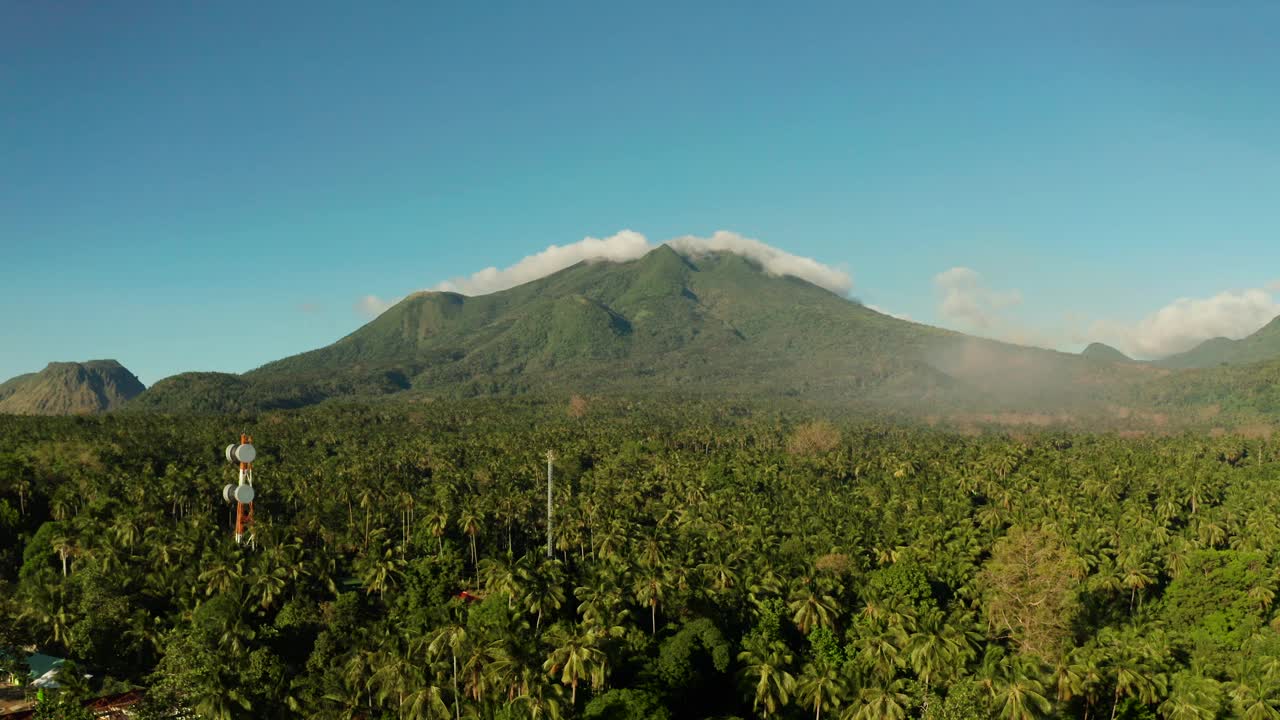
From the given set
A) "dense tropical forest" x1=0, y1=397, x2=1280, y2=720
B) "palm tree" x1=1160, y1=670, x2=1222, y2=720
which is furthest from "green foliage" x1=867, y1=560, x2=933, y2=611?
"palm tree" x1=1160, y1=670, x2=1222, y2=720

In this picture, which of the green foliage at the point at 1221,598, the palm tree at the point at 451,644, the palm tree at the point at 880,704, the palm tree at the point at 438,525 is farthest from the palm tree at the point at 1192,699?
the palm tree at the point at 438,525

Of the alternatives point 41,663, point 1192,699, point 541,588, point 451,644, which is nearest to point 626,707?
point 451,644

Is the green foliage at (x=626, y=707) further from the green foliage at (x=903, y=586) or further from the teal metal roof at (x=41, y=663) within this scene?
the teal metal roof at (x=41, y=663)

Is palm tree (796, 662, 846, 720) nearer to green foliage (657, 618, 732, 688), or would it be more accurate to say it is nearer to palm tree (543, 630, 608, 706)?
green foliage (657, 618, 732, 688)

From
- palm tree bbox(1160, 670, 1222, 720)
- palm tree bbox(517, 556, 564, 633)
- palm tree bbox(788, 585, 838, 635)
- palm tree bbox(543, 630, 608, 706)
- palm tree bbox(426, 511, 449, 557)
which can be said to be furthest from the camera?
palm tree bbox(426, 511, 449, 557)

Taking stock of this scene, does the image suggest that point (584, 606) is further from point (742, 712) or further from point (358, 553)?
point (358, 553)

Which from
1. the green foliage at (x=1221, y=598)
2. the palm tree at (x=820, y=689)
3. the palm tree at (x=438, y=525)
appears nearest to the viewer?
the palm tree at (x=820, y=689)

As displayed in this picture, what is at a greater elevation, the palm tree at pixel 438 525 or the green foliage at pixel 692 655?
the palm tree at pixel 438 525

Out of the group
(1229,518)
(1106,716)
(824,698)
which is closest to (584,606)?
(824,698)

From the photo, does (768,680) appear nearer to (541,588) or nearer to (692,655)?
(692,655)
